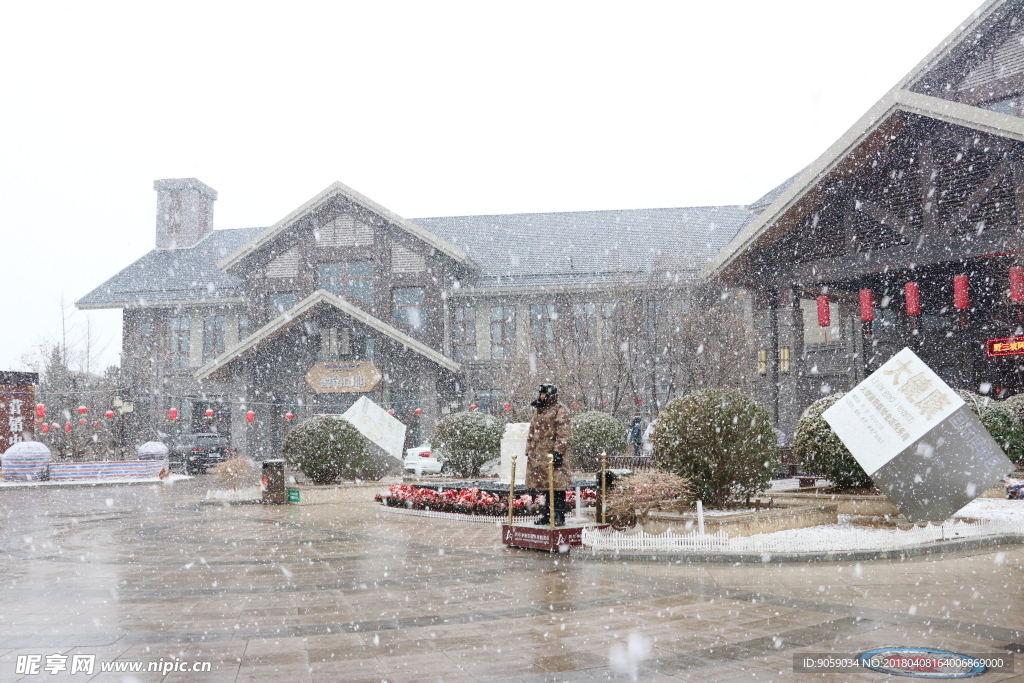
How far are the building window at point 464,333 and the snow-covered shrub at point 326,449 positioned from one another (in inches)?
489

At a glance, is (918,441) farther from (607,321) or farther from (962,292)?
A: (607,321)

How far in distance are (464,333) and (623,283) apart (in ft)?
24.2

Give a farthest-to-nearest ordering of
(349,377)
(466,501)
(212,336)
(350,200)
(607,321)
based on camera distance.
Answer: (212,336) → (350,200) → (349,377) → (607,321) → (466,501)

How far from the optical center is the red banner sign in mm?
20578

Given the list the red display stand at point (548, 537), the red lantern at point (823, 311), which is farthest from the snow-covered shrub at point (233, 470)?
the red lantern at point (823, 311)

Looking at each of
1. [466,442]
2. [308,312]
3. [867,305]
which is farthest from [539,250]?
[867,305]

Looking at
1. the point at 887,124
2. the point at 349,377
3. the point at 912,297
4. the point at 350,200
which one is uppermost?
the point at 350,200

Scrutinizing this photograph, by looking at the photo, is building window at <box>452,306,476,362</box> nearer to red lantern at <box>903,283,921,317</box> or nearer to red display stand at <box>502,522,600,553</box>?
red lantern at <box>903,283,921,317</box>

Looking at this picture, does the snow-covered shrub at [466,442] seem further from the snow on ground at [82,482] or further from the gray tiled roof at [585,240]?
the snow on ground at [82,482]

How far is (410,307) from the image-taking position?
33.1 metres

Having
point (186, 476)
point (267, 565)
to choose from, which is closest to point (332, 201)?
point (186, 476)

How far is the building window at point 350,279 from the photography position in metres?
32.9

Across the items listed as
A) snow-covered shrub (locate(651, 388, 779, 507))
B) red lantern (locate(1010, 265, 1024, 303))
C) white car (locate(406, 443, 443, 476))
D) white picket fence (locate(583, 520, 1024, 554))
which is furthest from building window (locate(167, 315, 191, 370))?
red lantern (locate(1010, 265, 1024, 303))

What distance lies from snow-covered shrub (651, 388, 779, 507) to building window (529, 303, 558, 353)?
62.9 feet
